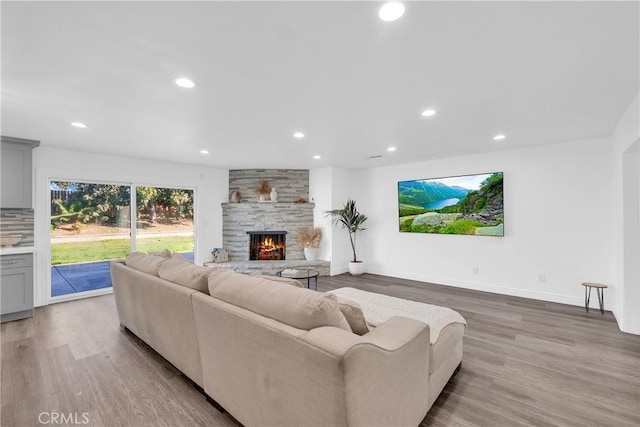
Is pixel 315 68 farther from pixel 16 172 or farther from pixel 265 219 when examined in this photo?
pixel 265 219

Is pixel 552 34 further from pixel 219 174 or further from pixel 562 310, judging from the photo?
pixel 219 174

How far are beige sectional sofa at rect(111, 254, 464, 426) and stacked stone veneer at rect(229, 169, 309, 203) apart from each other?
417 cm

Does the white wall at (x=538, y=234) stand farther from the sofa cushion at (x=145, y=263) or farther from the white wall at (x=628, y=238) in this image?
the sofa cushion at (x=145, y=263)

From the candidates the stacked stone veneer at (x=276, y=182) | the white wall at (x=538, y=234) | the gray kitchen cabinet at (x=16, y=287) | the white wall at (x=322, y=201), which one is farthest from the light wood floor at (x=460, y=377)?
the stacked stone veneer at (x=276, y=182)

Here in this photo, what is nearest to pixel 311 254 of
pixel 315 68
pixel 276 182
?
pixel 276 182

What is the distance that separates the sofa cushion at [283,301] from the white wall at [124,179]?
412 centimetres

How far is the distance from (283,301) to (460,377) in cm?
179

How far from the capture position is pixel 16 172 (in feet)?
12.4

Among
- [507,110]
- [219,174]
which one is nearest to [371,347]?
[507,110]

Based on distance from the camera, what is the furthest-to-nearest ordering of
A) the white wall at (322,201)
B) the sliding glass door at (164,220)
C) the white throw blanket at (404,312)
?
the white wall at (322,201) < the sliding glass door at (164,220) < the white throw blanket at (404,312)

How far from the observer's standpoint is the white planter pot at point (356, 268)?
6.02 m

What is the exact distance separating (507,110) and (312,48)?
7.21 feet

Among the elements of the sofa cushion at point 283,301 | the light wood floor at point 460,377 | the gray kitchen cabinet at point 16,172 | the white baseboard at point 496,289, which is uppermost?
the gray kitchen cabinet at point 16,172

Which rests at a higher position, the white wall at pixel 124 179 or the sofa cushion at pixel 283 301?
the white wall at pixel 124 179
